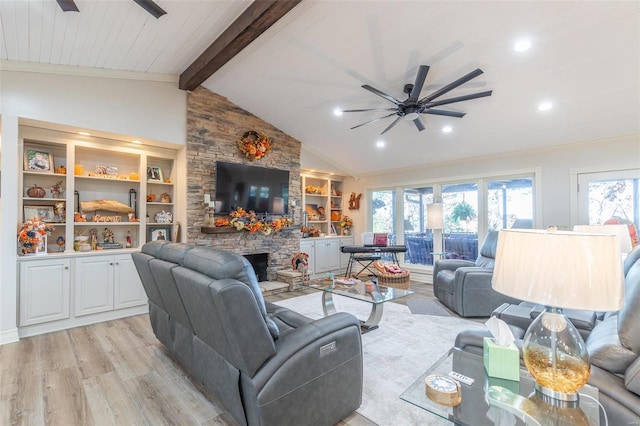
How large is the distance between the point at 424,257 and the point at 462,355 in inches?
194

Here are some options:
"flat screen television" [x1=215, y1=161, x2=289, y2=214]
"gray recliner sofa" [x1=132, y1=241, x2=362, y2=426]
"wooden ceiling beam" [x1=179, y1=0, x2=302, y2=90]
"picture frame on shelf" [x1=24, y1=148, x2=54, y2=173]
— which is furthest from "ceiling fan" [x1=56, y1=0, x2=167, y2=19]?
"flat screen television" [x1=215, y1=161, x2=289, y2=214]

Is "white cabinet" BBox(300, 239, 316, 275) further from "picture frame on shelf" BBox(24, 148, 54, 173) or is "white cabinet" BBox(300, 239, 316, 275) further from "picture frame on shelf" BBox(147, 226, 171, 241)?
"picture frame on shelf" BBox(24, 148, 54, 173)

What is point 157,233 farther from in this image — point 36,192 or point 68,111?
point 68,111

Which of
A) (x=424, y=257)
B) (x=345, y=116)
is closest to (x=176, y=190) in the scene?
(x=345, y=116)

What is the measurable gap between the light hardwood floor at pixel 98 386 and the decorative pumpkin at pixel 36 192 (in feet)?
5.59

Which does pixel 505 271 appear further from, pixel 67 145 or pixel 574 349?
pixel 67 145

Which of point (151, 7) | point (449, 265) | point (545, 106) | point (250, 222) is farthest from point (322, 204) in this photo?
point (151, 7)

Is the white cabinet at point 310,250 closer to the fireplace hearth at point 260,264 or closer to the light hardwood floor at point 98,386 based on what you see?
the fireplace hearth at point 260,264

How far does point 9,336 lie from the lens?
10.5 ft

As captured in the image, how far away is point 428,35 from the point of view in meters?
3.04

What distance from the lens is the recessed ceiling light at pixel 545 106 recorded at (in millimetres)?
3757

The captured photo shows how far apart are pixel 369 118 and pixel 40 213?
478 cm

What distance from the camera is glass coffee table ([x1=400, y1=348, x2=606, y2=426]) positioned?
45.3 inches

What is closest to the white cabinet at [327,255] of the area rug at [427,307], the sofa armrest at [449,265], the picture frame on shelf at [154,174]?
the area rug at [427,307]
